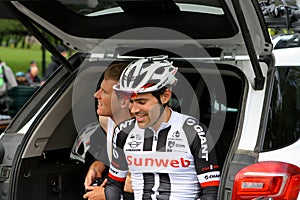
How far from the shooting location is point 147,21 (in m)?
3.60

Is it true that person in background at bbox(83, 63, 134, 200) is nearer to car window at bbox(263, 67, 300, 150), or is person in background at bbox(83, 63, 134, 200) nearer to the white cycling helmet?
the white cycling helmet

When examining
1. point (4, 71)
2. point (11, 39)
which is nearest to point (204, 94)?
point (4, 71)

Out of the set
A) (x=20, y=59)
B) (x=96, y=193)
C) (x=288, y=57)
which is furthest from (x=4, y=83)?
(x=20, y=59)

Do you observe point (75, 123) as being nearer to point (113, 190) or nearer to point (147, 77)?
point (113, 190)

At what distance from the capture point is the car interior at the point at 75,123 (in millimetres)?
3676

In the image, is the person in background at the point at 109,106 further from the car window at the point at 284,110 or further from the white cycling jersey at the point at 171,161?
the car window at the point at 284,110

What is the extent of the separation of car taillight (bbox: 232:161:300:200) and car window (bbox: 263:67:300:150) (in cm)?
16

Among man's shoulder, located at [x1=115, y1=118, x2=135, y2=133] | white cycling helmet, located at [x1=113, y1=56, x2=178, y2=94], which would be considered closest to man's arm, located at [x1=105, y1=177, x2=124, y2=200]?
man's shoulder, located at [x1=115, y1=118, x2=135, y2=133]

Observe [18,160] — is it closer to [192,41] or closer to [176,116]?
[176,116]

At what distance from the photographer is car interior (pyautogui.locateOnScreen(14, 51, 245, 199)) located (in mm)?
3676

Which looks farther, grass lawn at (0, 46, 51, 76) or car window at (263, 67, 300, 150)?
grass lawn at (0, 46, 51, 76)

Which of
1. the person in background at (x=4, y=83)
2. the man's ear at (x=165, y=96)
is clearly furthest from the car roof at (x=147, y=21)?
the person in background at (x=4, y=83)

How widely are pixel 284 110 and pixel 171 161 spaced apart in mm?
686

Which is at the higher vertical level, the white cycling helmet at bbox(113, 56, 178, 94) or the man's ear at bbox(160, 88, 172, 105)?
the white cycling helmet at bbox(113, 56, 178, 94)
